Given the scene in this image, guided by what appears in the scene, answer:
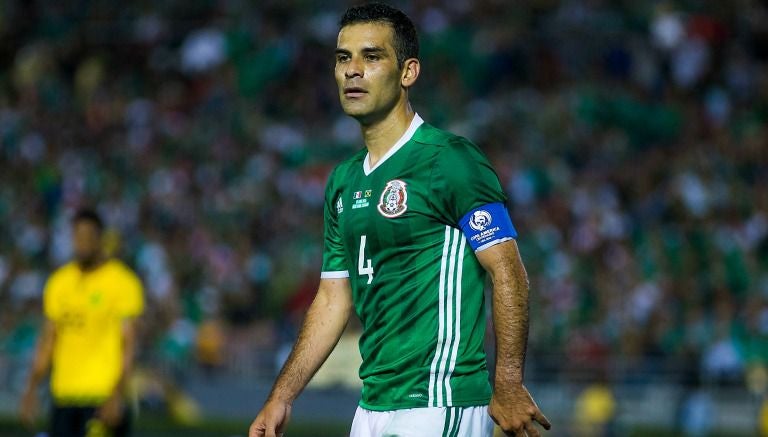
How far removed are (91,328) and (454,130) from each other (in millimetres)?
9857

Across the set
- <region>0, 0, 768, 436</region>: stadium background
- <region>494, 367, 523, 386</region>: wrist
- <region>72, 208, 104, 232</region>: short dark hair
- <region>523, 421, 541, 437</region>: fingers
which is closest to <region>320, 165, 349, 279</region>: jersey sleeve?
<region>494, 367, 523, 386</region>: wrist

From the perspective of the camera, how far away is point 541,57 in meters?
20.6

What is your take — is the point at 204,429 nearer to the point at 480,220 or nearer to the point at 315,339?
the point at 315,339

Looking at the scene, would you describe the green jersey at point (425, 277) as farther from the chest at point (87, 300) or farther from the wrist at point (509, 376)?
the chest at point (87, 300)

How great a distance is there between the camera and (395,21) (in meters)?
5.26

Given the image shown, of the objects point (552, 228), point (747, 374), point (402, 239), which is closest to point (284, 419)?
point (402, 239)

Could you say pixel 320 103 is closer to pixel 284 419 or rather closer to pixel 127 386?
pixel 127 386

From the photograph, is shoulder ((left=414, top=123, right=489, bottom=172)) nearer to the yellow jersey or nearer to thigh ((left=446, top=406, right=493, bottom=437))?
thigh ((left=446, top=406, right=493, bottom=437))

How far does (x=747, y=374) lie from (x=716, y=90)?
5.23m

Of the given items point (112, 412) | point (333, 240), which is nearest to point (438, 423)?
point (333, 240)

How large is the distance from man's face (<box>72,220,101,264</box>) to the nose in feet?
16.6

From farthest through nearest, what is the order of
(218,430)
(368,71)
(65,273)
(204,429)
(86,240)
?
(204,429), (218,430), (65,273), (86,240), (368,71)

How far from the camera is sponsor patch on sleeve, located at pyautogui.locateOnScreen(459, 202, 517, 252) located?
194 inches

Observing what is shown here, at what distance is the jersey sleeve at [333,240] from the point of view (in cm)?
553
